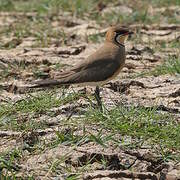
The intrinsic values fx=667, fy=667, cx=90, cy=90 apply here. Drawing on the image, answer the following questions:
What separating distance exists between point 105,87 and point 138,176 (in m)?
2.06

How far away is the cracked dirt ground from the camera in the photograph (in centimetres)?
453

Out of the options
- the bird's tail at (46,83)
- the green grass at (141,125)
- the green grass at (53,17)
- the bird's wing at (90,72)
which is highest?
the bird's wing at (90,72)

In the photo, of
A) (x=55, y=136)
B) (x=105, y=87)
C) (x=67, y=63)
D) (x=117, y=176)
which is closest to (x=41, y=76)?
(x=67, y=63)

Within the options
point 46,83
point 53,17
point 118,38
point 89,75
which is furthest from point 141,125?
point 53,17

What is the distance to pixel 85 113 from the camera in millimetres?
5301

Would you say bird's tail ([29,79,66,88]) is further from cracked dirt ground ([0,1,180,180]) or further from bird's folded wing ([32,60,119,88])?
cracked dirt ground ([0,1,180,180])

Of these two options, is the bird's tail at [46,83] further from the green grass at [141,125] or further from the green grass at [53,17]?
the green grass at [53,17]

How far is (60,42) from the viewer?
811 cm

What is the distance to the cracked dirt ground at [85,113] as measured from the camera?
14.9 ft

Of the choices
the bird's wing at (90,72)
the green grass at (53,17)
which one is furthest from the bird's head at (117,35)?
the green grass at (53,17)

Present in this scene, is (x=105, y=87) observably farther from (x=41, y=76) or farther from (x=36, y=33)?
(x=36, y=33)

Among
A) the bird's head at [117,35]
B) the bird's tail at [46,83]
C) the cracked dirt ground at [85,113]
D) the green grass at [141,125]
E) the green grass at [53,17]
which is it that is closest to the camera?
the cracked dirt ground at [85,113]

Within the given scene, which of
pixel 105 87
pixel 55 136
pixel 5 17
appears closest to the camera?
pixel 55 136

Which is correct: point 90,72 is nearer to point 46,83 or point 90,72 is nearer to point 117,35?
point 46,83
